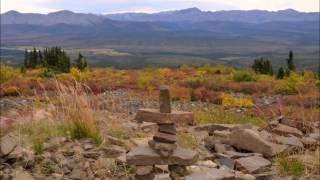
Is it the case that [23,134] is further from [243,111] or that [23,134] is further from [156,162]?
[243,111]

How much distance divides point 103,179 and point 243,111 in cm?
1010

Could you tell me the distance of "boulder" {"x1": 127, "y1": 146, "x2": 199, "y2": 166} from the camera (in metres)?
7.94

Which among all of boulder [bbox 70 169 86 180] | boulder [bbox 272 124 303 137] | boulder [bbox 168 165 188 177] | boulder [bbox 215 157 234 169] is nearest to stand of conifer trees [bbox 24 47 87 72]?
boulder [bbox 272 124 303 137]

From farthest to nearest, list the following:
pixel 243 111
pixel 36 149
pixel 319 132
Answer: pixel 243 111, pixel 319 132, pixel 36 149

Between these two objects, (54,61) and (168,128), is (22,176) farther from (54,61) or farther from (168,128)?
(54,61)

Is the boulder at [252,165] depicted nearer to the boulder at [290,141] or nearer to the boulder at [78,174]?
the boulder at [290,141]

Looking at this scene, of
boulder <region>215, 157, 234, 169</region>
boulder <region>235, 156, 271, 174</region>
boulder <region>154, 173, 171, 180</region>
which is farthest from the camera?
boulder <region>215, 157, 234, 169</region>

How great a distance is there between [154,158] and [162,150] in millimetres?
153

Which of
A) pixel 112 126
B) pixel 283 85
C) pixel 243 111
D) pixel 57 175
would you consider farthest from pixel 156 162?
pixel 283 85

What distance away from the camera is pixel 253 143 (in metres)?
10.2

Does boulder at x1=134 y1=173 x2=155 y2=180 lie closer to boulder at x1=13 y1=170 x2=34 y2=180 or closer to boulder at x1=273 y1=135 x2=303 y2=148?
boulder at x1=13 y1=170 x2=34 y2=180

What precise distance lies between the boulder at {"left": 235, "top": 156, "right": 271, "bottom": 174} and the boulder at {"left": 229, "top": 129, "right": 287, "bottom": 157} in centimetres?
71

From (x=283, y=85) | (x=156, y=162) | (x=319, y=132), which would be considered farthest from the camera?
(x=283, y=85)

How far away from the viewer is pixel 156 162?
8.02 m
